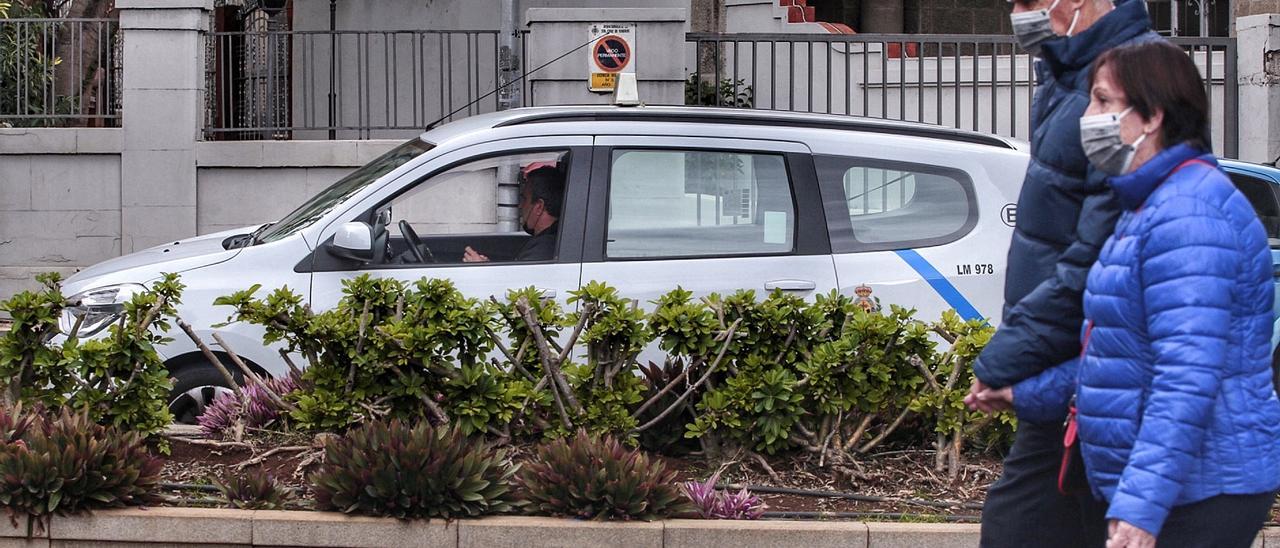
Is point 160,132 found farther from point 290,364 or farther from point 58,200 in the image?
→ point 290,364

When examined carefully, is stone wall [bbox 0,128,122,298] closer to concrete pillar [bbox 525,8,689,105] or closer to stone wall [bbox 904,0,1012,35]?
concrete pillar [bbox 525,8,689,105]

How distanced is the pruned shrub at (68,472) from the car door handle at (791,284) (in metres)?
2.83

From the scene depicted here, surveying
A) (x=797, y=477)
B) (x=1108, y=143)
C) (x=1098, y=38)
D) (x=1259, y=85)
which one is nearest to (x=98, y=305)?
(x=797, y=477)

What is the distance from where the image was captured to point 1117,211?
11.1 feet

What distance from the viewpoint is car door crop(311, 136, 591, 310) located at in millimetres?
6723

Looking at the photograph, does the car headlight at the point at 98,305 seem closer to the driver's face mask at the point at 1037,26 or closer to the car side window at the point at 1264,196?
the driver's face mask at the point at 1037,26

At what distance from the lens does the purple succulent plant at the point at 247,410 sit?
616 centimetres

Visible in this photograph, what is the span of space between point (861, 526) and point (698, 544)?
593 millimetres

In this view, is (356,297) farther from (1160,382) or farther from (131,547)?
(1160,382)

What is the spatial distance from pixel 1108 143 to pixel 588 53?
9317 mm

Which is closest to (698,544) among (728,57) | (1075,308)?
(1075,308)

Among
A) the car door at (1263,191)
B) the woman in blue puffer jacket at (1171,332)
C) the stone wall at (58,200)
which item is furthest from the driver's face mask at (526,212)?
the stone wall at (58,200)

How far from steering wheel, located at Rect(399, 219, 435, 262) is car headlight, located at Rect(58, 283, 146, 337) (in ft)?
3.92

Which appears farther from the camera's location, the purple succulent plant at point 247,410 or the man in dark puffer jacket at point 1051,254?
the purple succulent plant at point 247,410
